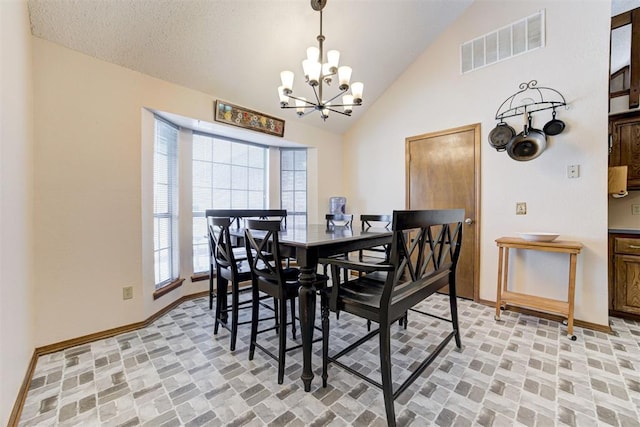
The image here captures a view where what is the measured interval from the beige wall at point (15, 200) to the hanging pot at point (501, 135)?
3644 millimetres

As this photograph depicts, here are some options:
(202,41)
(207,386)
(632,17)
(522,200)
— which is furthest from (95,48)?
(632,17)

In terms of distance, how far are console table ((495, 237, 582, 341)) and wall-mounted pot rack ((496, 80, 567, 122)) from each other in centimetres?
127

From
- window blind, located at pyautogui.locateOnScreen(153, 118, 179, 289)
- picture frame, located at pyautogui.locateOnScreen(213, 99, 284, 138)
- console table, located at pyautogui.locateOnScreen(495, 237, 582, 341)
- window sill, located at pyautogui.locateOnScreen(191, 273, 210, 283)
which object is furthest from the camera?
window sill, located at pyautogui.locateOnScreen(191, 273, 210, 283)

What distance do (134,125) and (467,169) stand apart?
3.43 metres

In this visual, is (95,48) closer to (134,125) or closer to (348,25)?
(134,125)

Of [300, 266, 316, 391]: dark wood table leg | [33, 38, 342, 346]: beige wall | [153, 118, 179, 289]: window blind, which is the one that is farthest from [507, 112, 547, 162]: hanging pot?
[153, 118, 179, 289]: window blind

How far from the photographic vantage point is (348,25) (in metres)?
2.71

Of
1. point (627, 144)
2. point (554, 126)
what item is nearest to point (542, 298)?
point (554, 126)

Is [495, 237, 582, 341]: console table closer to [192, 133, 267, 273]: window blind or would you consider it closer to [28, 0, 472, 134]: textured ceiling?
[28, 0, 472, 134]: textured ceiling

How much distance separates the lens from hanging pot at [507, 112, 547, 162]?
2.51 meters

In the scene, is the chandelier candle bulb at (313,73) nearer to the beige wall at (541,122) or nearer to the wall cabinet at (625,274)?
the beige wall at (541,122)

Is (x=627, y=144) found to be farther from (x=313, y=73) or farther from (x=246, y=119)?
(x=246, y=119)

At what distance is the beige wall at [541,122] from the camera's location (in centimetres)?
231

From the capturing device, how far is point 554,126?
2.45m
